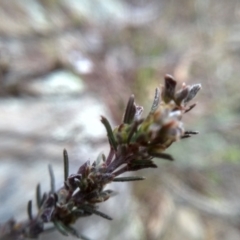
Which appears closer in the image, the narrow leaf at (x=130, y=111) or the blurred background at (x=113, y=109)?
the narrow leaf at (x=130, y=111)

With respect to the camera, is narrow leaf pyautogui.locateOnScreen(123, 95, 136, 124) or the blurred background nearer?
narrow leaf pyautogui.locateOnScreen(123, 95, 136, 124)

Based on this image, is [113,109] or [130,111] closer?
[130,111]

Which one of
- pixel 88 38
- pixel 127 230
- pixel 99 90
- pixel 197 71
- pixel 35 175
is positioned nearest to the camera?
pixel 35 175

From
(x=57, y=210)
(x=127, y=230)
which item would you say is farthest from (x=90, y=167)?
(x=127, y=230)

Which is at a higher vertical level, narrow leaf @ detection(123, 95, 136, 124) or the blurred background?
the blurred background

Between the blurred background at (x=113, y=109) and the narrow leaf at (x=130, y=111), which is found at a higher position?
the blurred background at (x=113, y=109)

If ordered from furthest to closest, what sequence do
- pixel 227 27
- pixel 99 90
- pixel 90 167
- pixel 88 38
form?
pixel 227 27 < pixel 88 38 < pixel 99 90 < pixel 90 167

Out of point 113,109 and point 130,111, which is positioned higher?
point 113,109

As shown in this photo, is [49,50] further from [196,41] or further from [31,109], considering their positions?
[196,41]
